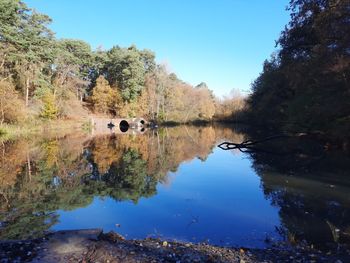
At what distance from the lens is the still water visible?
7652 millimetres

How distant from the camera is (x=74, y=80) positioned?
5219 centimetres

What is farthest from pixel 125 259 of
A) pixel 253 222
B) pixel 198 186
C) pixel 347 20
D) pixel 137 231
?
pixel 347 20

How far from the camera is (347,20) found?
14.8m

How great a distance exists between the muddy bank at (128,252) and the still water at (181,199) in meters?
1.00

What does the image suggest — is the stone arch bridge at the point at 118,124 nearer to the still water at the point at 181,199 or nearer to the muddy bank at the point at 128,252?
the still water at the point at 181,199

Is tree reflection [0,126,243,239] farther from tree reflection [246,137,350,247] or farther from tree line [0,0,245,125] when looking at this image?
tree line [0,0,245,125]

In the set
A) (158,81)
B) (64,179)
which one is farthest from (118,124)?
(64,179)

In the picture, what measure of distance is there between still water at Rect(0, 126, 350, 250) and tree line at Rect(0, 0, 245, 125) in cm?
1886

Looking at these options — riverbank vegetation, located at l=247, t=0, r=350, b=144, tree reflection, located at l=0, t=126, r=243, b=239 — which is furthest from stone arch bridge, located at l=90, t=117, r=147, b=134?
riverbank vegetation, located at l=247, t=0, r=350, b=144

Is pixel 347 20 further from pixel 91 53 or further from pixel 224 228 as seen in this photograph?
pixel 91 53

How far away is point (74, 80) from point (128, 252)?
50.2 meters

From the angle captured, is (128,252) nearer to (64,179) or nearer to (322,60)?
(64,179)

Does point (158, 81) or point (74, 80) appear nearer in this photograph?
point (74, 80)

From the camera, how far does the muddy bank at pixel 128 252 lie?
5.20 metres
